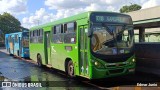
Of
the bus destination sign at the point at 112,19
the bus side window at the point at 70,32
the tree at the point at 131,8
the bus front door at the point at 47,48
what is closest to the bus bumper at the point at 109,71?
the bus destination sign at the point at 112,19

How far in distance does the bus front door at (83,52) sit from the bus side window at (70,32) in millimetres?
762

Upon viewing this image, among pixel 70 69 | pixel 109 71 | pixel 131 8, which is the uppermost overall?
pixel 131 8

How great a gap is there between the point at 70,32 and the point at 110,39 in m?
2.86

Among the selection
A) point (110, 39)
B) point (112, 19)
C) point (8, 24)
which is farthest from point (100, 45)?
point (8, 24)

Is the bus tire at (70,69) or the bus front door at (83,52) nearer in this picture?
the bus front door at (83,52)

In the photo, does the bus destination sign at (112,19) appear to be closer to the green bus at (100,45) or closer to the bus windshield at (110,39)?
the green bus at (100,45)

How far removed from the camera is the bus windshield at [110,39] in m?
11.6

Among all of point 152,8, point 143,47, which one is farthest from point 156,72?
point 152,8

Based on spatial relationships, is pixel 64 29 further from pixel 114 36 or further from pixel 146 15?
pixel 146 15

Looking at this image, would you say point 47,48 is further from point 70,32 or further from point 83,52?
point 83,52

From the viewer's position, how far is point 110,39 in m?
11.8

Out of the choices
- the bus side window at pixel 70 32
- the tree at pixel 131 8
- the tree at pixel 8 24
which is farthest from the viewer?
the tree at pixel 8 24

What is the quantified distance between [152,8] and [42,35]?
10215mm

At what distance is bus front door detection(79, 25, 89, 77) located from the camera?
39.6ft
